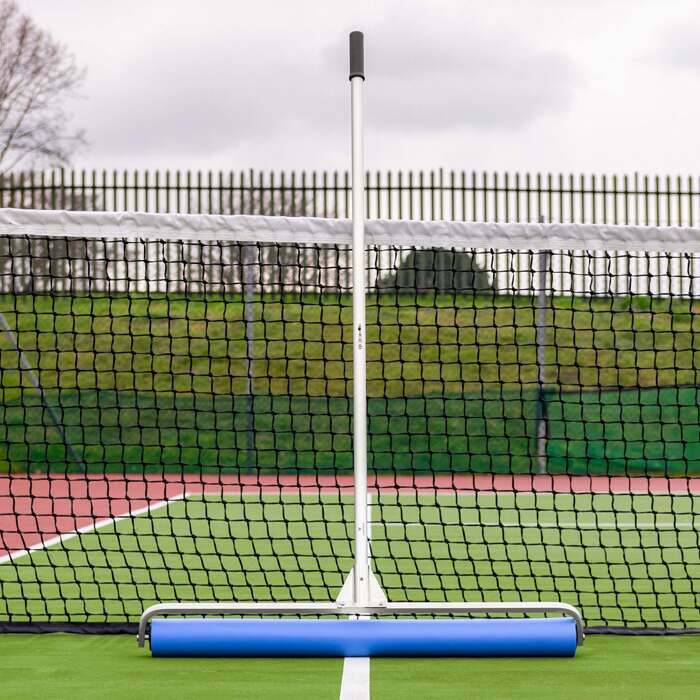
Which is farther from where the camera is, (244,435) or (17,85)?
(17,85)

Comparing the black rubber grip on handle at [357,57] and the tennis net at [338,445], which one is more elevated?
the black rubber grip on handle at [357,57]

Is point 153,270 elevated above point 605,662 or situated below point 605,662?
above

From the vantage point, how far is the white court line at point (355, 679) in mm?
3534

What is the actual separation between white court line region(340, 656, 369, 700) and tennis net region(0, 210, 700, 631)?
3.69 feet

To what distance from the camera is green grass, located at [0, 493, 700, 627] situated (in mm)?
5137

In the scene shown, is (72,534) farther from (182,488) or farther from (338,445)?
(338,445)

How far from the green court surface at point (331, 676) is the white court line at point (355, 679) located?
0.03 m

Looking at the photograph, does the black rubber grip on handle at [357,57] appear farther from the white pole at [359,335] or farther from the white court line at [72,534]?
the white court line at [72,534]

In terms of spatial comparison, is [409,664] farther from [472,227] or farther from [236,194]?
[236,194]

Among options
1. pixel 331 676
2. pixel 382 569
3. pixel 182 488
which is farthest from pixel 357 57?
pixel 182 488

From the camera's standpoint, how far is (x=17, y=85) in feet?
75.8

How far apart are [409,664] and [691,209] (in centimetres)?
1412

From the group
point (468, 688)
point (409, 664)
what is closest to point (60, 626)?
point (409, 664)

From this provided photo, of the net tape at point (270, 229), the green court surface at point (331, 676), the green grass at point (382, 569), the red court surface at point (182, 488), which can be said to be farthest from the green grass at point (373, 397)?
the green court surface at point (331, 676)
